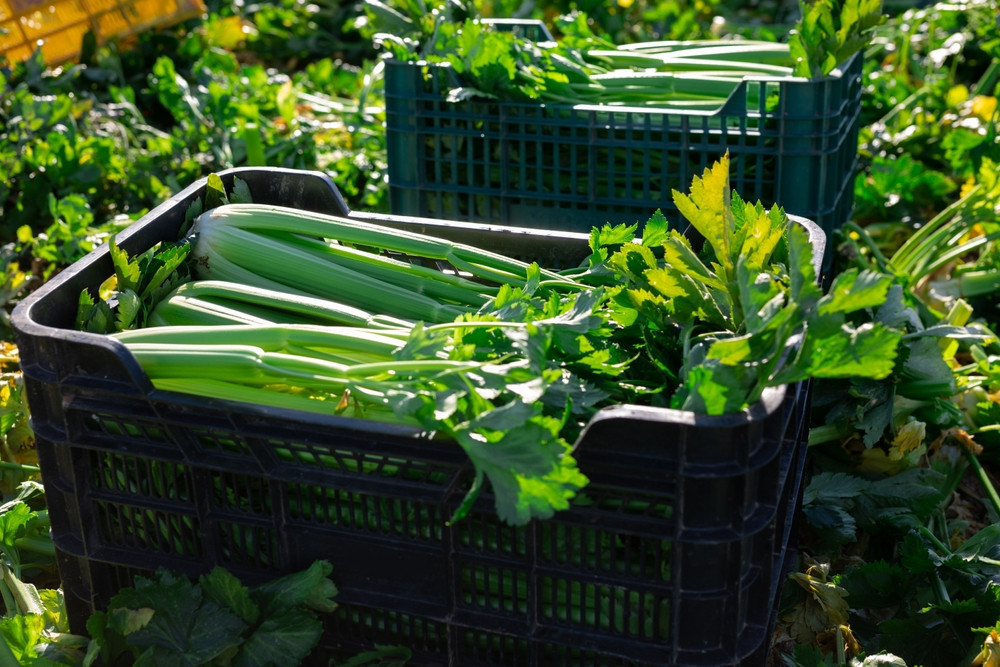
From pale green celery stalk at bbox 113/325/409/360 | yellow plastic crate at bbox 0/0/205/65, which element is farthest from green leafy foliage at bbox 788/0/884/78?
yellow plastic crate at bbox 0/0/205/65

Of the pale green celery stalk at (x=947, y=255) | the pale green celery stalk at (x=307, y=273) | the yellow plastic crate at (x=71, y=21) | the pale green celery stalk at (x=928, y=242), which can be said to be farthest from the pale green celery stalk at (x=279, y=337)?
the yellow plastic crate at (x=71, y=21)

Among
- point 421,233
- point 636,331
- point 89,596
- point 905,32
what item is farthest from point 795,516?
point 905,32

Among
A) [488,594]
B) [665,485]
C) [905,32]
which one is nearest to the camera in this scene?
[665,485]

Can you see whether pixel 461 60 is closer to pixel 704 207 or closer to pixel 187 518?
pixel 704 207

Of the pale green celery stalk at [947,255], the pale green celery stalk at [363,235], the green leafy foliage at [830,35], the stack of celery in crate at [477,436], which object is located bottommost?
the pale green celery stalk at [947,255]

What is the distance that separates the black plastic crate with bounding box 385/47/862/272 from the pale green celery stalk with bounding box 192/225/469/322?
987 mm

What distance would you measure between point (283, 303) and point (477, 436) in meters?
0.69

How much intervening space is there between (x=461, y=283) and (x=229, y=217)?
1.75 feet

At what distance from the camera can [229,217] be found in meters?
2.39

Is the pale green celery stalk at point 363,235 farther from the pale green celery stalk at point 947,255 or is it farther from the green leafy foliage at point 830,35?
the pale green celery stalk at point 947,255

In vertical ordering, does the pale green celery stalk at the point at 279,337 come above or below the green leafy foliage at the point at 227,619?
above

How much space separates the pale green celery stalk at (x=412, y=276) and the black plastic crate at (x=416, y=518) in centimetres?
49

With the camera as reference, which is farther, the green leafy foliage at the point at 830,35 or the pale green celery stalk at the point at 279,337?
the green leafy foliage at the point at 830,35

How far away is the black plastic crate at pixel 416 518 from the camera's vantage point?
169 cm
